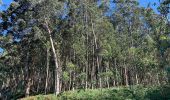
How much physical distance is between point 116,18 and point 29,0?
17.3 meters

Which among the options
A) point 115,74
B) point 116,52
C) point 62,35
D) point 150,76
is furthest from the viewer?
point 150,76

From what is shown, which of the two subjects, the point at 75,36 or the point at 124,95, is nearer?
the point at 124,95

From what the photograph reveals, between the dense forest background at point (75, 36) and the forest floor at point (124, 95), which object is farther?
the dense forest background at point (75, 36)

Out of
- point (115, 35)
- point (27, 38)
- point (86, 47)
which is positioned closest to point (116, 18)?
point (115, 35)

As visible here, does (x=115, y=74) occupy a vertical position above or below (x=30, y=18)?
below

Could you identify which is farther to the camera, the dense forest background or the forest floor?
the dense forest background

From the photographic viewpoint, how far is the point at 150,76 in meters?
64.2

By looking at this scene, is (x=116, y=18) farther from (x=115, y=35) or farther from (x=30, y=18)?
(x=30, y=18)

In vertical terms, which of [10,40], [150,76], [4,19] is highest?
[4,19]

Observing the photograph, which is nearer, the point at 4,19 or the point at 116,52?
the point at 4,19

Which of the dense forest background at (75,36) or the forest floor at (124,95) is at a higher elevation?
the dense forest background at (75,36)

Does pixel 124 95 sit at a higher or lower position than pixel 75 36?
lower

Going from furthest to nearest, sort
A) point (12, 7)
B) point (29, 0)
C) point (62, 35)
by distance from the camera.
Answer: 1. point (62, 35)
2. point (12, 7)
3. point (29, 0)

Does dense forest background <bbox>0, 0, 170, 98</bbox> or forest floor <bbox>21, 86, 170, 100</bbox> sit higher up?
dense forest background <bbox>0, 0, 170, 98</bbox>
